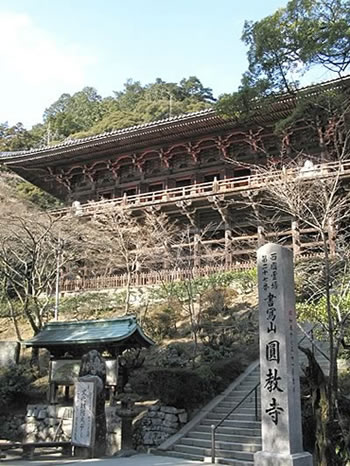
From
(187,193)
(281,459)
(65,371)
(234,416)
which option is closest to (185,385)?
(234,416)

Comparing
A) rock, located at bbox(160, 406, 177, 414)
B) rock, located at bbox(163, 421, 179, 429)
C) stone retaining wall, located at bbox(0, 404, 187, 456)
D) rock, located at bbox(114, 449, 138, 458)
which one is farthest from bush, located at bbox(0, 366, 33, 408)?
rock, located at bbox(163, 421, 179, 429)

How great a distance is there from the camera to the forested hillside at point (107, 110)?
55.8 metres

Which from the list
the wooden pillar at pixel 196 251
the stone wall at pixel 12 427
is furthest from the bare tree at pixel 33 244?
the wooden pillar at pixel 196 251

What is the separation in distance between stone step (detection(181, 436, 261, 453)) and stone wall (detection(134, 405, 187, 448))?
2.13 ft

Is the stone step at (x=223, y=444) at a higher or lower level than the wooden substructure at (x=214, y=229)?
lower

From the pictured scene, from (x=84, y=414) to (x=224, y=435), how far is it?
3.26 metres

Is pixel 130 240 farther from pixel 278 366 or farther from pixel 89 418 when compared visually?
pixel 278 366

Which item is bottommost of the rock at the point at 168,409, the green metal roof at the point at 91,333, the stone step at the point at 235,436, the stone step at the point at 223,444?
the stone step at the point at 223,444

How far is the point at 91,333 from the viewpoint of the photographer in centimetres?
1486

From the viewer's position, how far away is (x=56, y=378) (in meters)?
14.7

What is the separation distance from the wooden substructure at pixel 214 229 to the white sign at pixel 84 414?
10882mm

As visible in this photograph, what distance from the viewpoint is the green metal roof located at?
14039mm

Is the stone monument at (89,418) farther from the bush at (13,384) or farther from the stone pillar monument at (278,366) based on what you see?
the bush at (13,384)

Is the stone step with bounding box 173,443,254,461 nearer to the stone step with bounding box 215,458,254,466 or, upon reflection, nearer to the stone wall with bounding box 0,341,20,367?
the stone step with bounding box 215,458,254,466
